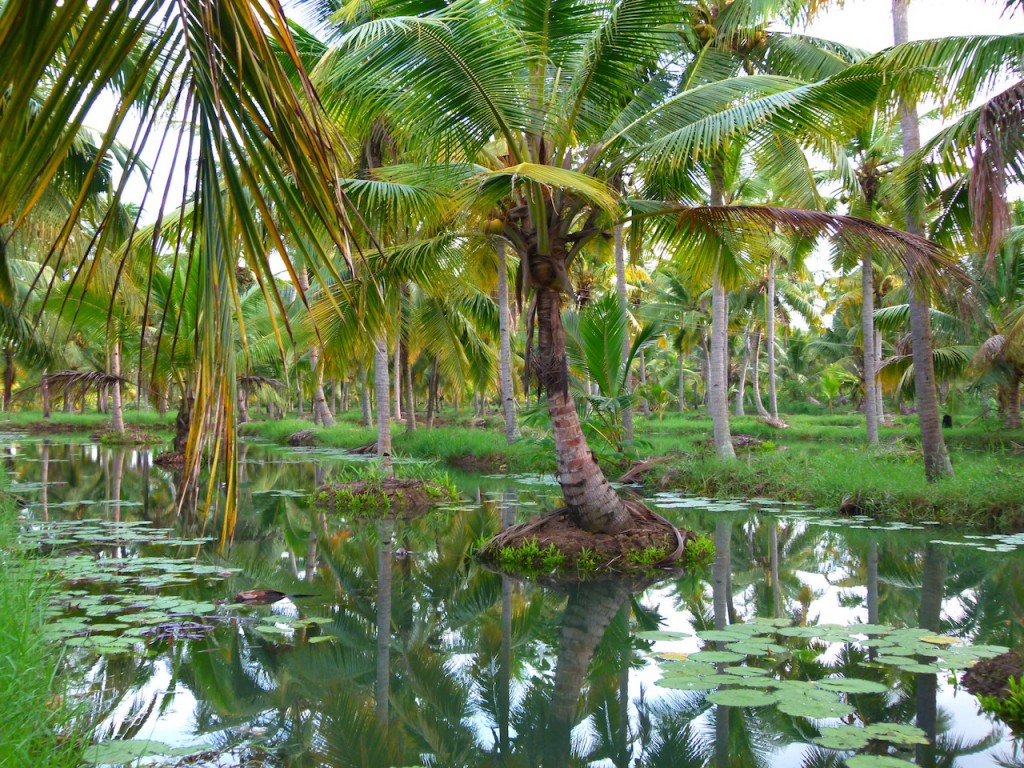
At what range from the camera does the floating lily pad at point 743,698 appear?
430cm

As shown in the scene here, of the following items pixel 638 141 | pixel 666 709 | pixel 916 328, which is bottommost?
pixel 666 709

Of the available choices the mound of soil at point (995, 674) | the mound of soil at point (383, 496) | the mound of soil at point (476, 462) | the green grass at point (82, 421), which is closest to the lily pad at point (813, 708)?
the mound of soil at point (995, 674)

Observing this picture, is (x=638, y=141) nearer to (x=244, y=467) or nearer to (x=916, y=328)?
(x=916, y=328)

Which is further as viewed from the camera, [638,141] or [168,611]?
[638,141]

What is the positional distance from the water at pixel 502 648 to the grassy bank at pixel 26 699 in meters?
0.40

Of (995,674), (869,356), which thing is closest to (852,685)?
(995,674)

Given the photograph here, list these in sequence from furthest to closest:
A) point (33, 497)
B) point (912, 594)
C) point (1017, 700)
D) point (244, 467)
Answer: point (244, 467) → point (33, 497) → point (912, 594) → point (1017, 700)

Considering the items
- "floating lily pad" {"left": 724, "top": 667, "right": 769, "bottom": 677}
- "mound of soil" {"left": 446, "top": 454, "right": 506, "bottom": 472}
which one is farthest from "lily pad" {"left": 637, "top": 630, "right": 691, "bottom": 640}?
"mound of soil" {"left": 446, "top": 454, "right": 506, "bottom": 472}

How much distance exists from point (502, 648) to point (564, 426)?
268 centimetres

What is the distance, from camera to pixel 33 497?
13.2 m

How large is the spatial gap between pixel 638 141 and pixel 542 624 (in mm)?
4852

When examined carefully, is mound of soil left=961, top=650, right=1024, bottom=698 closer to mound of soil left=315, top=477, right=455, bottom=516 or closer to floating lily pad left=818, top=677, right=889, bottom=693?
floating lily pad left=818, top=677, right=889, bottom=693

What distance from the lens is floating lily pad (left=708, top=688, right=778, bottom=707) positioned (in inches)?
169

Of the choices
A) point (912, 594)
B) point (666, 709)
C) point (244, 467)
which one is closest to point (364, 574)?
point (666, 709)
